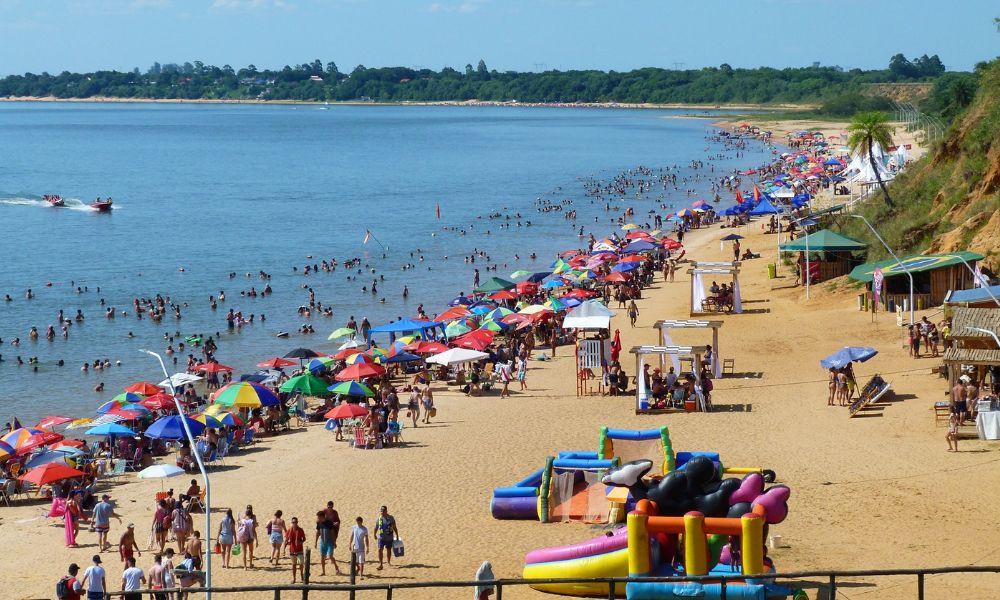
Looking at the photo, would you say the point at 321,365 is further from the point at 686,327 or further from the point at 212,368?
the point at 686,327

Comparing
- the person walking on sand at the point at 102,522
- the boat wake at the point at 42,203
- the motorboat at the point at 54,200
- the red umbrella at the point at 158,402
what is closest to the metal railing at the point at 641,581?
the person walking on sand at the point at 102,522

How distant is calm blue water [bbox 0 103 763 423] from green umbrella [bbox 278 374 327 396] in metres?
7.58

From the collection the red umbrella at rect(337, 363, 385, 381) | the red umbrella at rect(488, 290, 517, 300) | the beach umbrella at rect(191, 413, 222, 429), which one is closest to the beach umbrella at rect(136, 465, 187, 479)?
the beach umbrella at rect(191, 413, 222, 429)

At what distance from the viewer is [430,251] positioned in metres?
62.2

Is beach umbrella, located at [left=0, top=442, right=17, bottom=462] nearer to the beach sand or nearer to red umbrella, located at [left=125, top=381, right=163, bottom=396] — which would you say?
the beach sand

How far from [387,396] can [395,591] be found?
1048 centimetres

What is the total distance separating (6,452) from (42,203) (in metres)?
74.4

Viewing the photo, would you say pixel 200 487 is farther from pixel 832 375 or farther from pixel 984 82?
pixel 984 82

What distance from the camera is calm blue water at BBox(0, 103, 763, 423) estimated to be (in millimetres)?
40812

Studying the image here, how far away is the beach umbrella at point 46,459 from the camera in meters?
21.4

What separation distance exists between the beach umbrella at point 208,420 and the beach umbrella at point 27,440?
2.82 m

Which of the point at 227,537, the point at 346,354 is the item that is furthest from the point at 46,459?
the point at 346,354

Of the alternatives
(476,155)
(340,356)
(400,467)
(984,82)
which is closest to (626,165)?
(476,155)

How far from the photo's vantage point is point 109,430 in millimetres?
24172
